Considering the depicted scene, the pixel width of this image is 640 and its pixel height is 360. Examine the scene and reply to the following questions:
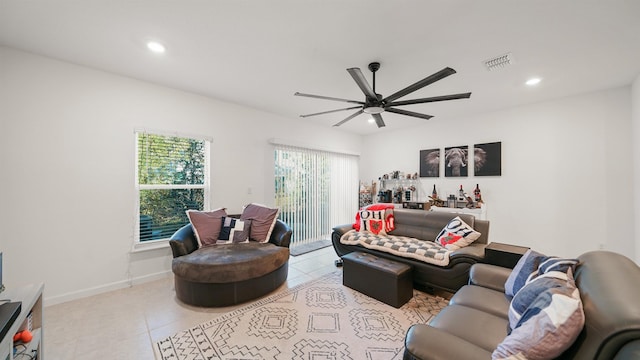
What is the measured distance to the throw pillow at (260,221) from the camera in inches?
129

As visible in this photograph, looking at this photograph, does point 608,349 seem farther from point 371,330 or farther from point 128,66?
point 128,66

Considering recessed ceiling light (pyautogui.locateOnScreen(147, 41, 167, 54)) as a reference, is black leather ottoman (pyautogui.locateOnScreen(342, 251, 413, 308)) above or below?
below

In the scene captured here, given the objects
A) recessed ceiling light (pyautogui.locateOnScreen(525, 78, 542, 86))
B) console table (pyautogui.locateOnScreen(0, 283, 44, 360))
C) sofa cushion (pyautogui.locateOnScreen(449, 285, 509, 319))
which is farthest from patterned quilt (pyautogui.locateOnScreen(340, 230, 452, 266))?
console table (pyautogui.locateOnScreen(0, 283, 44, 360))

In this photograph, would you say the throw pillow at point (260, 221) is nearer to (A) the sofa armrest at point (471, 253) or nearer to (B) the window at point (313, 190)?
(B) the window at point (313, 190)

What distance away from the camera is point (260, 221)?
3.34 m

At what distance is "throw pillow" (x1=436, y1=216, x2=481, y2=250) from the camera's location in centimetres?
287

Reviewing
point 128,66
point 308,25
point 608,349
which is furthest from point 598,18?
point 128,66

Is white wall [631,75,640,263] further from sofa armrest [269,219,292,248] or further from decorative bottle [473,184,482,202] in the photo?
sofa armrest [269,219,292,248]

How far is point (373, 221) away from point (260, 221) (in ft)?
5.62

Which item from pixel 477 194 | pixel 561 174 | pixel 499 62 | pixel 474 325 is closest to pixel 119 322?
pixel 474 325

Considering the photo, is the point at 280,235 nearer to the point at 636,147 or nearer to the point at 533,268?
the point at 533,268

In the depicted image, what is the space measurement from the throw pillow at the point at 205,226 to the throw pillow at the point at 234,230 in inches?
2.5

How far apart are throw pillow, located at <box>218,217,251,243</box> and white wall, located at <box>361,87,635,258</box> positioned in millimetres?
4051

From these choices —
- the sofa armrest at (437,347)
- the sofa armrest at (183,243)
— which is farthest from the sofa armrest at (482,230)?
the sofa armrest at (183,243)
